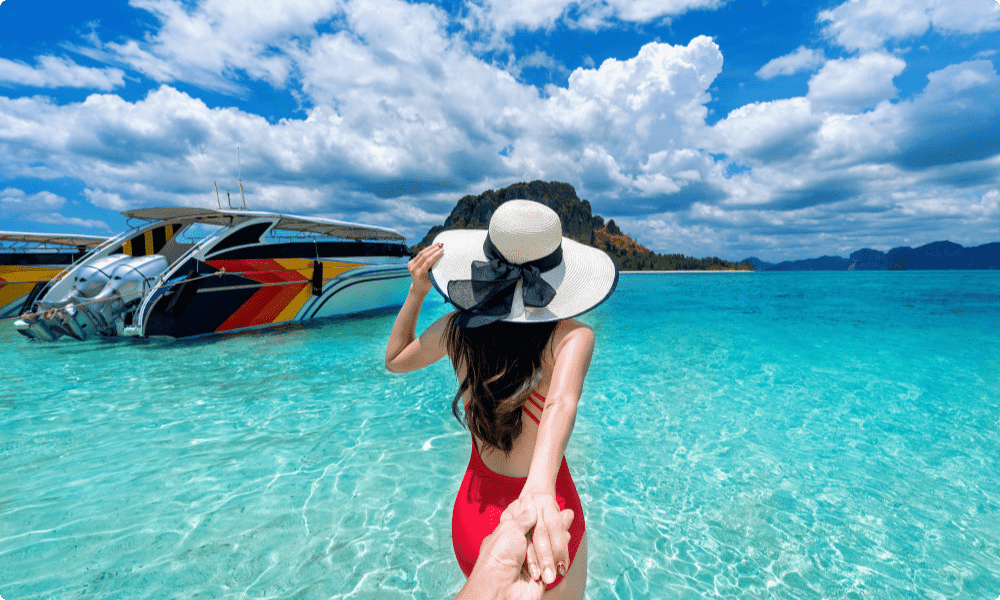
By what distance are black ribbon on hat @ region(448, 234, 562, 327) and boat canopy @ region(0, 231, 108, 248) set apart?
20994 mm

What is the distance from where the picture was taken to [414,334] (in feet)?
4.83

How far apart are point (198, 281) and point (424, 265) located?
449 inches

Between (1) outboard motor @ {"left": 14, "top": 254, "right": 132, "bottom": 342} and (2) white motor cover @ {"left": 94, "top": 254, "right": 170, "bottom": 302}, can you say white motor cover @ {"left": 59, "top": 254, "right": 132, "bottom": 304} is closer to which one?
(1) outboard motor @ {"left": 14, "top": 254, "right": 132, "bottom": 342}

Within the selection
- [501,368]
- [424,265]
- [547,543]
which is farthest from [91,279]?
[547,543]

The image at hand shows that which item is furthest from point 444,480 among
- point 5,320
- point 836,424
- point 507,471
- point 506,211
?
point 5,320

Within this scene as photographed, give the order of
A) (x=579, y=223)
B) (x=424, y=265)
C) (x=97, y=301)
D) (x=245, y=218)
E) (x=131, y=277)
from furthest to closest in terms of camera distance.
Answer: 1. (x=579, y=223)
2. (x=245, y=218)
3. (x=131, y=277)
4. (x=97, y=301)
5. (x=424, y=265)

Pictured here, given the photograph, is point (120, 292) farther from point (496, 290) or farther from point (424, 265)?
point (496, 290)

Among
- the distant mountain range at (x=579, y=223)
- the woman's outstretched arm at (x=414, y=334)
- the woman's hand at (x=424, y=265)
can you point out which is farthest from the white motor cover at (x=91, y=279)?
the distant mountain range at (x=579, y=223)

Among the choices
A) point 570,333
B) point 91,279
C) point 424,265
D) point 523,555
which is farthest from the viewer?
point 91,279

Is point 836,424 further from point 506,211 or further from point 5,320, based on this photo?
point 5,320

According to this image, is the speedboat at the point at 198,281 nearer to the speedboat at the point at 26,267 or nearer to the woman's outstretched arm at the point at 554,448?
the speedboat at the point at 26,267

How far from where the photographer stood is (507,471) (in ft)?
4.76

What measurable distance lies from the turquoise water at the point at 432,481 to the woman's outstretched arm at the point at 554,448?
2.09 metres

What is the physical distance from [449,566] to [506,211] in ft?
A: 8.12
